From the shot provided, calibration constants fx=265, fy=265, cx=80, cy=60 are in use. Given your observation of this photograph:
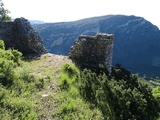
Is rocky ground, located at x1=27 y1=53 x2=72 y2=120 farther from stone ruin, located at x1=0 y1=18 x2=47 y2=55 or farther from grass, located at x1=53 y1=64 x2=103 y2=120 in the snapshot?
stone ruin, located at x1=0 y1=18 x2=47 y2=55

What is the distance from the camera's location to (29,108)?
32.8 ft

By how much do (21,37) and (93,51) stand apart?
633cm

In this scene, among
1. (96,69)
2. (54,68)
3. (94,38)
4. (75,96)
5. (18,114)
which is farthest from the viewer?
(94,38)

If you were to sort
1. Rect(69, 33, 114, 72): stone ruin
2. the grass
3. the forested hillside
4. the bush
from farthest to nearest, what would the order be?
Rect(69, 33, 114, 72): stone ruin < the grass < the forested hillside < the bush

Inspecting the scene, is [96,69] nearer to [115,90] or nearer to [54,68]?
[54,68]

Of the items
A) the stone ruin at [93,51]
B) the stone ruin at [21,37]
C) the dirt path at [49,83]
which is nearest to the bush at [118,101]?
the dirt path at [49,83]

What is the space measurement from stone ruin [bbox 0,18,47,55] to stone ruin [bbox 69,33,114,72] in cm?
366

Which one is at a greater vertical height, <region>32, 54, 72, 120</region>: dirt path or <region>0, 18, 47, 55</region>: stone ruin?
<region>0, 18, 47, 55</region>: stone ruin

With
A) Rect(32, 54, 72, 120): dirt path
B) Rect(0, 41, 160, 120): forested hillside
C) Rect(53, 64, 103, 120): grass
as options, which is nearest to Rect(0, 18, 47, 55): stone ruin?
Rect(32, 54, 72, 120): dirt path

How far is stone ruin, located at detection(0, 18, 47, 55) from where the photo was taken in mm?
21469

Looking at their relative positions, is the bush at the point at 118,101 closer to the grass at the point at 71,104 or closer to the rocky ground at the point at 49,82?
the grass at the point at 71,104

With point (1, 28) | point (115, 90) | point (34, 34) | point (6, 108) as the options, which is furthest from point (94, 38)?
point (6, 108)

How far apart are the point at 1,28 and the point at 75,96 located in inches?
499

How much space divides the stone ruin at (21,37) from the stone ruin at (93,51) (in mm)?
3662
